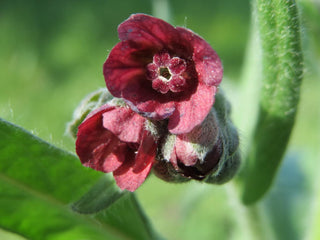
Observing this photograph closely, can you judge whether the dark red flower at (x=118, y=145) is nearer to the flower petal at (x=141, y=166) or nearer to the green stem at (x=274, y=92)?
the flower petal at (x=141, y=166)

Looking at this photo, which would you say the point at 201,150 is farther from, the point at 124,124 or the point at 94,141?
the point at 94,141

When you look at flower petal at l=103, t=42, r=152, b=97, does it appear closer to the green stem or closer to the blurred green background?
the green stem

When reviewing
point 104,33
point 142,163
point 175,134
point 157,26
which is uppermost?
point 157,26

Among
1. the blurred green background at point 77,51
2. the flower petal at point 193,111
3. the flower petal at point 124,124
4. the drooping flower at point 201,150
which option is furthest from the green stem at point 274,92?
the blurred green background at point 77,51

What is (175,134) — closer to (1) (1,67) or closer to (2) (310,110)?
(2) (310,110)

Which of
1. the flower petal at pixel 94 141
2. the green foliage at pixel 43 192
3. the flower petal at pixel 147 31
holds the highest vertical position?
the flower petal at pixel 147 31

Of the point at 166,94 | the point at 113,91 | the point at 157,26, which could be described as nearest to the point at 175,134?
the point at 166,94

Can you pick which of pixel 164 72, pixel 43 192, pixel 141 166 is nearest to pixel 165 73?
pixel 164 72
